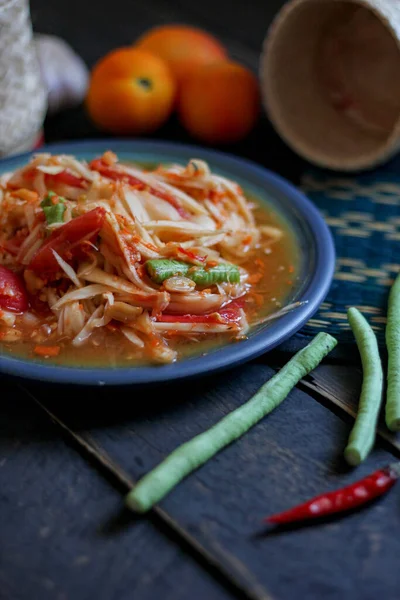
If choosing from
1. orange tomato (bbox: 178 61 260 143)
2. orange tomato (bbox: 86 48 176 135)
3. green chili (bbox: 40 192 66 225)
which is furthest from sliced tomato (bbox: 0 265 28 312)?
orange tomato (bbox: 178 61 260 143)

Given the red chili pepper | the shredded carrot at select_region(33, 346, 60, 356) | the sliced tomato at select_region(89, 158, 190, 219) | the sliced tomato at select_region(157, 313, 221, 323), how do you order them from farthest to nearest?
the sliced tomato at select_region(89, 158, 190, 219) < the sliced tomato at select_region(157, 313, 221, 323) < the shredded carrot at select_region(33, 346, 60, 356) < the red chili pepper

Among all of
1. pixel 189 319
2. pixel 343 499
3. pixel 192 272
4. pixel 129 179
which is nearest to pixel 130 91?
pixel 129 179

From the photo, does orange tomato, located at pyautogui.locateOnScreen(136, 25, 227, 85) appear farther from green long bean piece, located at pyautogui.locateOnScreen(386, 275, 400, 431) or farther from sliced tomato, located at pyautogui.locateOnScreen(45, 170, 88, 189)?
green long bean piece, located at pyautogui.locateOnScreen(386, 275, 400, 431)

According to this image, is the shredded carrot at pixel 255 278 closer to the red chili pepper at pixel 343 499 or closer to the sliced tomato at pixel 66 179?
the sliced tomato at pixel 66 179

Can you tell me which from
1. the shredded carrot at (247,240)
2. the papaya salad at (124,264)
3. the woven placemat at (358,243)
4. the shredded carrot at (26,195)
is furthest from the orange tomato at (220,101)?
the shredded carrot at (26,195)

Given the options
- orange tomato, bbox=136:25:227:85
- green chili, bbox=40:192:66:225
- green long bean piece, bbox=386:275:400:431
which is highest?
orange tomato, bbox=136:25:227:85

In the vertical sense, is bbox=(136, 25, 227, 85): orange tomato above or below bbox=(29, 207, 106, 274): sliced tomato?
above

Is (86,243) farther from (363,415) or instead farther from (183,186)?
(363,415)

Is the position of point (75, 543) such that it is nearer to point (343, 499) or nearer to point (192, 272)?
point (343, 499)
